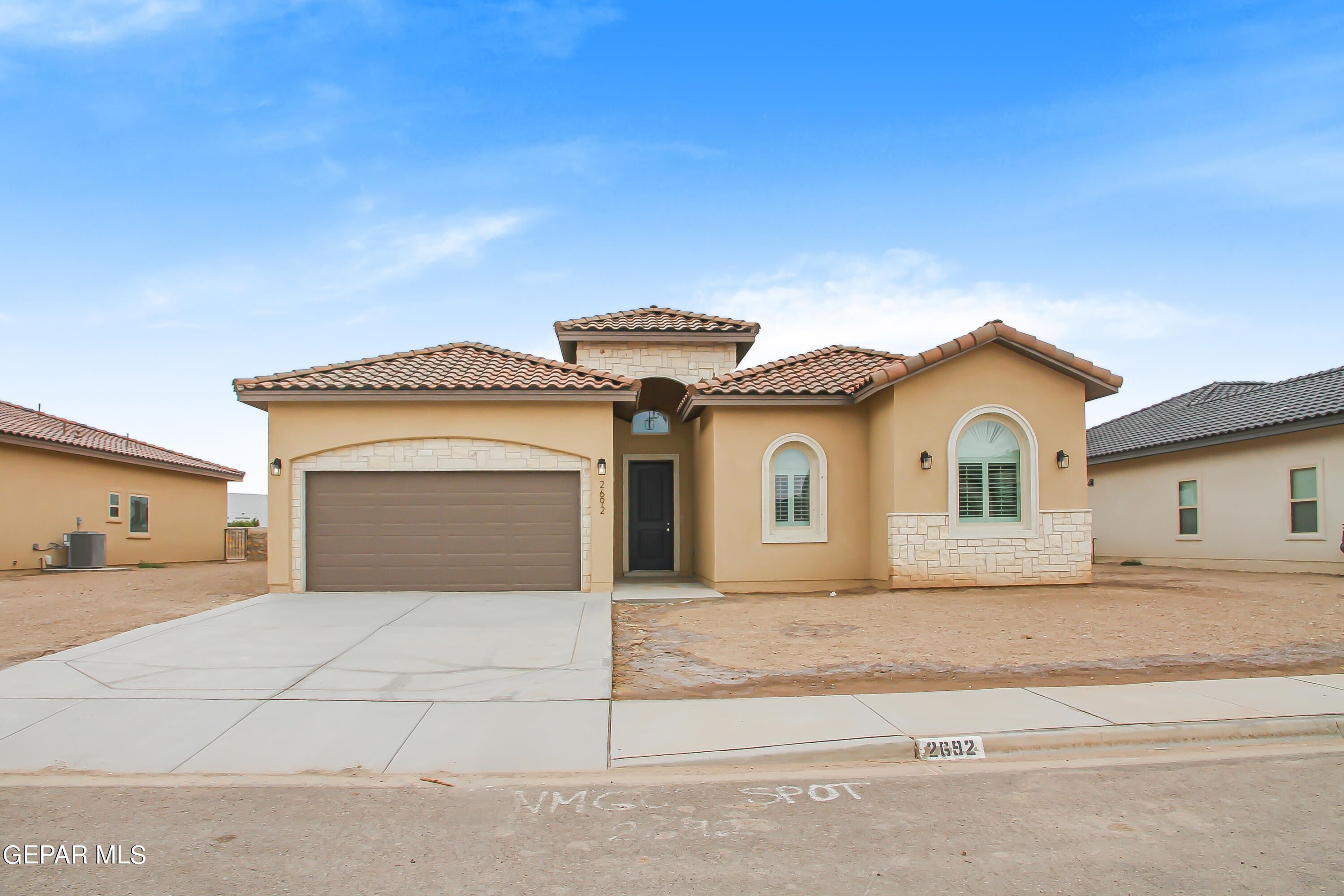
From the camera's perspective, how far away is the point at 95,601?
12.4 meters

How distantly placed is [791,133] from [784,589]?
30.1 feet

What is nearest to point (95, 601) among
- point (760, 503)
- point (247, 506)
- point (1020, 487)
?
point (760, 503)

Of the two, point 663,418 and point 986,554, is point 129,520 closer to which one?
point 663,418

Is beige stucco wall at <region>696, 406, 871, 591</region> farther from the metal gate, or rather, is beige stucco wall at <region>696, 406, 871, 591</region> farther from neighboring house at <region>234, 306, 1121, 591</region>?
the metal gate

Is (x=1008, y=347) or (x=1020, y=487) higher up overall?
(x=1008, y=347)

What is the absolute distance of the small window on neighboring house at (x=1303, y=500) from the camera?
15.7 m

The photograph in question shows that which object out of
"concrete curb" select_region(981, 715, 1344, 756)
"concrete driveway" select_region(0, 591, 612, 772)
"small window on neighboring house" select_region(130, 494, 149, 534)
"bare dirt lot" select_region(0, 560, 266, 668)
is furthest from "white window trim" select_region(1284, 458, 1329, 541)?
"small window on neighboring house" select_region(130, 494, 149, 534)

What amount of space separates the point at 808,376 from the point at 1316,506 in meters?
10.9

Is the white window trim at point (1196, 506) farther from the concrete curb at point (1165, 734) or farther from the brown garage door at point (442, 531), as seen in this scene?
the brown garage door at point (442, 531)

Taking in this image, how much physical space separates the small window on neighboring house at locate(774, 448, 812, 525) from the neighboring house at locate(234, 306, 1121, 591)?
1.2 inches

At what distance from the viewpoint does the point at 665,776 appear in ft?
A: 16.3

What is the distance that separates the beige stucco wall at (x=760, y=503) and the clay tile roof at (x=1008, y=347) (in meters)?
1.61

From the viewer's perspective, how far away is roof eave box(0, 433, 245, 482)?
18234 mm
